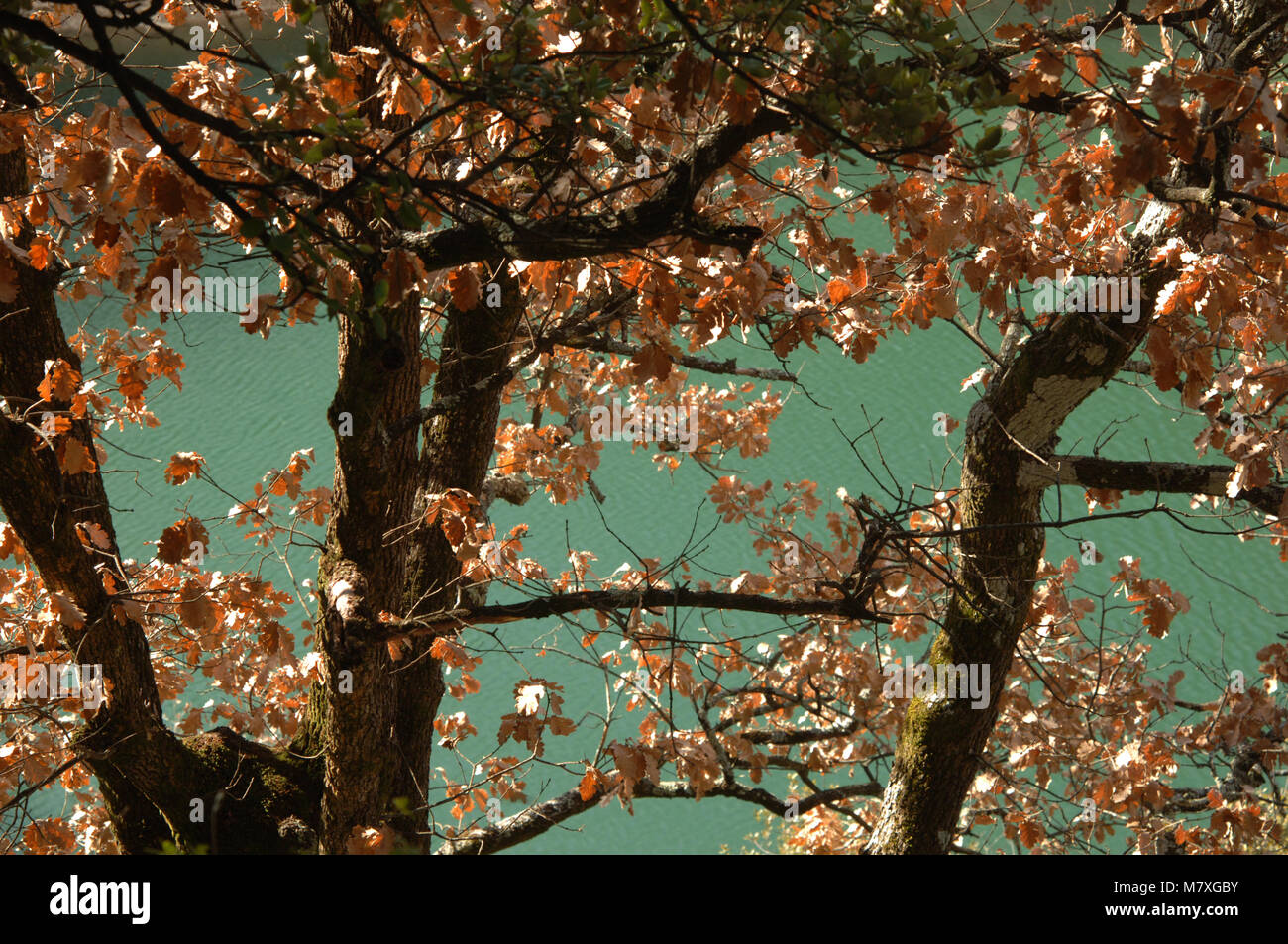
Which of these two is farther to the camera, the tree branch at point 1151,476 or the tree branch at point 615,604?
the tree branch at point 1151,476

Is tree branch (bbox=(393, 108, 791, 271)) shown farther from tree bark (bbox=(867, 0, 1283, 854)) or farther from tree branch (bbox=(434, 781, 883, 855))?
tree branch (bbox=(434, 781, 883, 855))

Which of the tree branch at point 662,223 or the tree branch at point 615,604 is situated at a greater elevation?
the tree branch at point 662,223

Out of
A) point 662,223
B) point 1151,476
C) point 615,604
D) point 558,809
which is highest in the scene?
point 662,223

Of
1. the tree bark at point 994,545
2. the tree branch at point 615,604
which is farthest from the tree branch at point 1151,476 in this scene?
the tree branch at point 615,604

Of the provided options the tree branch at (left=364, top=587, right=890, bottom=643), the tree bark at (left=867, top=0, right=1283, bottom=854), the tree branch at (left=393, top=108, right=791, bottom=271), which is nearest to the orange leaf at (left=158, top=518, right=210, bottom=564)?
the tree branch at (left=364, top=587, right=890, bottom=643)

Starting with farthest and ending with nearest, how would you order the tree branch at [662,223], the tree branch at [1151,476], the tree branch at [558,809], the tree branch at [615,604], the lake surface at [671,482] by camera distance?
the lake surface at [671,482], the tree branch at [558,809], the tree branch at [1151,476], the tree branch at [615,604], the tree branch at [662,223]

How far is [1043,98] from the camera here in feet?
8.27

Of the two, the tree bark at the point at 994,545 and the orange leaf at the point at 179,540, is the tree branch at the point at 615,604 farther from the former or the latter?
the tree bark at the point at 994,545

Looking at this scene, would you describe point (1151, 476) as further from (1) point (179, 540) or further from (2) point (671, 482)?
(2) point (671, 482)

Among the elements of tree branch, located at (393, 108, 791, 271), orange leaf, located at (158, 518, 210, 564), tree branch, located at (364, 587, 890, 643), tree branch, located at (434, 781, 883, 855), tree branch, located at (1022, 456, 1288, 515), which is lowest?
tree branch, located at (434, 781, 883, 855)

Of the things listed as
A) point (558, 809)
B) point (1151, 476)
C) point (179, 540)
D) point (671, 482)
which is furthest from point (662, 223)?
Result: point (671, 482)

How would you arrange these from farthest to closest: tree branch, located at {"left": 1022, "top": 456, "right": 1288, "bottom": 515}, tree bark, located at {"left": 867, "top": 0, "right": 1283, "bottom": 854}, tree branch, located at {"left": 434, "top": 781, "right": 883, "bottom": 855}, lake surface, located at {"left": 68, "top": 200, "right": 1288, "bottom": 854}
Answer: lake surface, located at {"left": 68, "top": 200, "right": 1288, "bottom": 854} → tree branch, located at {"left": 434, "top": 781, "right": 883, "bottom": 855} → tree bark, located at {"left": 867, "top": 0, "right": 1283, "bottom": 854} → tree branch, located at {"left": 1022, "top": 456, "right": 1288, "bottom": 515}
